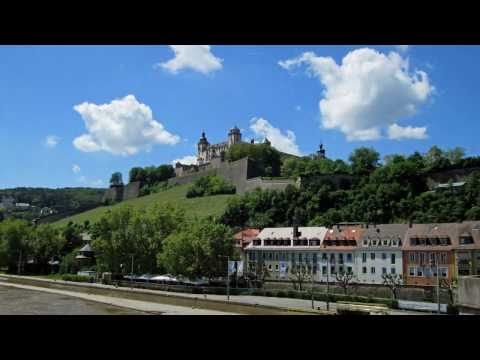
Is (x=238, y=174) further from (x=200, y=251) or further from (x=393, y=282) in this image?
(x=393, y=282)

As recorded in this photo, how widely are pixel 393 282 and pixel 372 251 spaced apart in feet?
29.5

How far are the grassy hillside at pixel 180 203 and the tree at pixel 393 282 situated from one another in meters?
44.5

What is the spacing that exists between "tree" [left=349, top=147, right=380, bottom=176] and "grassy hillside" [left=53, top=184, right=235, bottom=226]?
83.6ft

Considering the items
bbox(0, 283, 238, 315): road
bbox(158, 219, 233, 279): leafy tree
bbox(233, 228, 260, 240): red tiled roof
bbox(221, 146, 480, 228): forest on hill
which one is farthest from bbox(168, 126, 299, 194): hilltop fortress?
bbox(0, 283, 238, 315): road

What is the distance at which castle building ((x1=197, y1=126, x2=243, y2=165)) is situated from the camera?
15300 cm

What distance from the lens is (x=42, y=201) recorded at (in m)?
168

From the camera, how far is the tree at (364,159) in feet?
316

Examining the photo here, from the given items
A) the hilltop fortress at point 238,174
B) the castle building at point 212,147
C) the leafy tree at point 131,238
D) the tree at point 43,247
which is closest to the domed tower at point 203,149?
the castle building at point 212,147

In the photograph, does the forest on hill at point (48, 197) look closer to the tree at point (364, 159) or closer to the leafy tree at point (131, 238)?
the tree at point (364, 159)

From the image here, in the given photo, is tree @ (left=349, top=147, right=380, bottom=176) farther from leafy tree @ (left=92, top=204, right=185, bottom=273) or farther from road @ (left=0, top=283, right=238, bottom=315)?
road @ (left=0, top=283, right=238, bottom=315)

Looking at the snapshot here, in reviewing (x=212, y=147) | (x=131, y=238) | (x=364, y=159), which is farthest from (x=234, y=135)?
(x=131, y=238)
